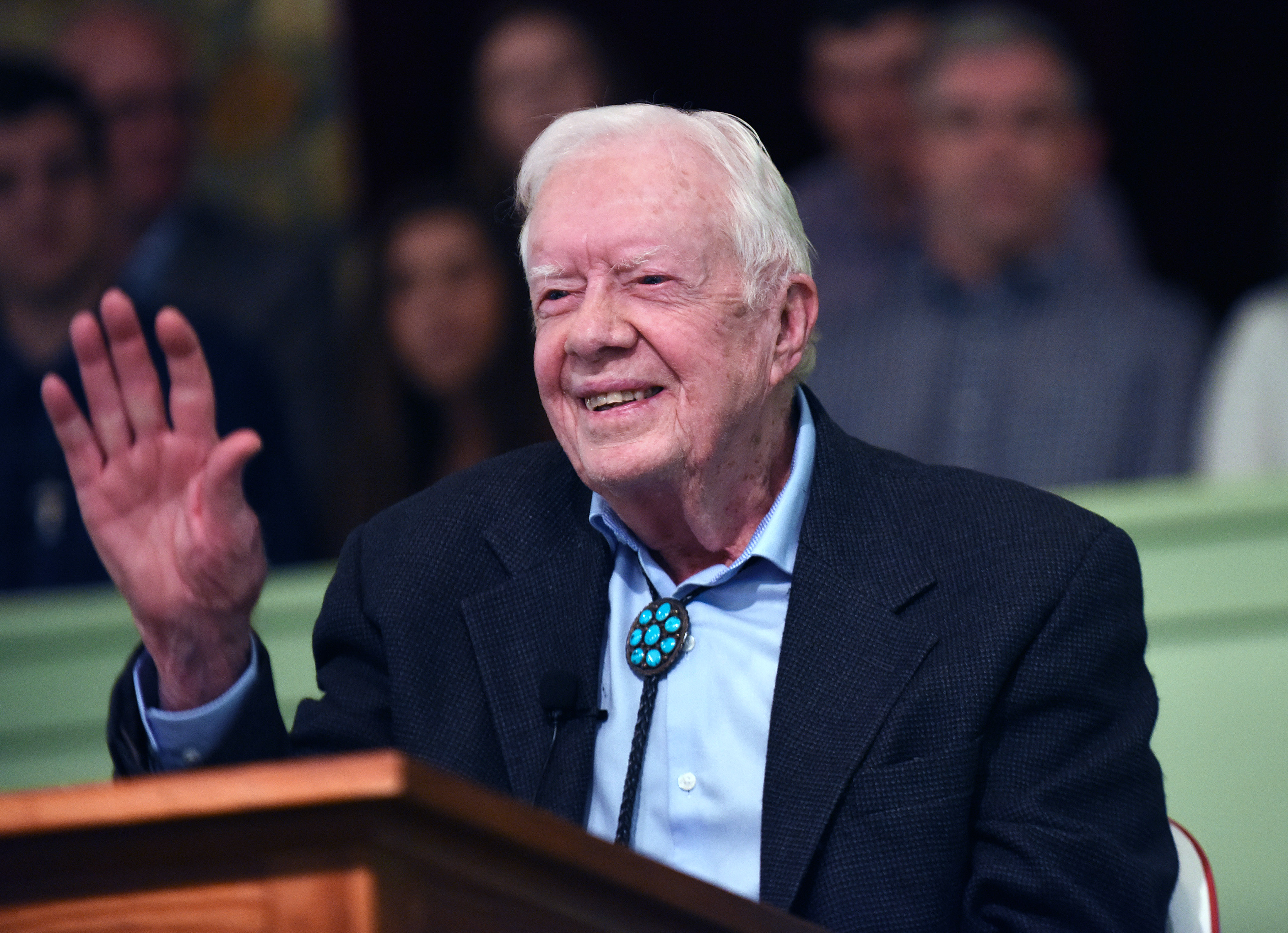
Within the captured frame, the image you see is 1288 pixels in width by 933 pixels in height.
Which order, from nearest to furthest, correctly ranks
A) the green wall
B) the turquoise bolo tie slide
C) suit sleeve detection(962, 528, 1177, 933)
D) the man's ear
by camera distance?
suit sleeve detection(962, 528, 1177, 933) < the turquoise bolo tie slide < the man's ear < the green wall

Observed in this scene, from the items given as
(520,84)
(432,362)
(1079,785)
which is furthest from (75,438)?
(520,84)

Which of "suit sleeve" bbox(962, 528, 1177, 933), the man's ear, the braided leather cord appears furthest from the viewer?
the man's ear

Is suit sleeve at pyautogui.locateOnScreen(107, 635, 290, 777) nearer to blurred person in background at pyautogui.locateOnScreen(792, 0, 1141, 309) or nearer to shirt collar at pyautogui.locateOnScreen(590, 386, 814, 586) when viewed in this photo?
shirt collar at pyautogui.locateOnScreen(590, 386, 814, 586)

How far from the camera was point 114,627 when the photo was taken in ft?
11.2

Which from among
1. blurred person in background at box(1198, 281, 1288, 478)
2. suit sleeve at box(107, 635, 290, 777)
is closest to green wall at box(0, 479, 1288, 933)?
blurred person in background at box(1198, 281, 1288, 478)

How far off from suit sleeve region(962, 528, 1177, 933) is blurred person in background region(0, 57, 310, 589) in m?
2.27

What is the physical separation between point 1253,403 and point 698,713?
1775 mm

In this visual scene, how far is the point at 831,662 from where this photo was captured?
167 centimetres

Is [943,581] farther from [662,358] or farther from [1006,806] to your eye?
[662,358]

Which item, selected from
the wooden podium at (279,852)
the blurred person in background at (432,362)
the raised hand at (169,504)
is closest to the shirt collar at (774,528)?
the raised hand at (169,504)

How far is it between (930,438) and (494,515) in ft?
4.92

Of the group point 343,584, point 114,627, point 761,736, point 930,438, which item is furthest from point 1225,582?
point 114,627

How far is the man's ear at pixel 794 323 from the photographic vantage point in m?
1.87

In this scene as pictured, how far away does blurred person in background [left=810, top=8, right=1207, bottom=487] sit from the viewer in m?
3.08
